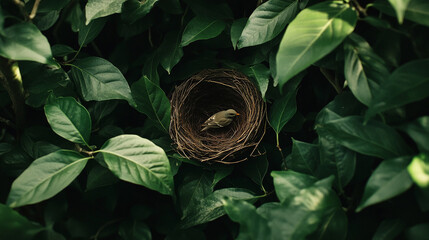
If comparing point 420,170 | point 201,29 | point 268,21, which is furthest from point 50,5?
point 420,170

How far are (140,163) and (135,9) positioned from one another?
58 centimetres

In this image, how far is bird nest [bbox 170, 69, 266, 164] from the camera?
1231mm

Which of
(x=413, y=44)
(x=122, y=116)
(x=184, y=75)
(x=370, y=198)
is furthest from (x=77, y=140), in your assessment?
(x=413, y=44)

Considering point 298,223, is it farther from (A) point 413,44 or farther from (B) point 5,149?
(B) point 5,149

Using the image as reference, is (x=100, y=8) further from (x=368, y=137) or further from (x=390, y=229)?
(x=390, y=229)

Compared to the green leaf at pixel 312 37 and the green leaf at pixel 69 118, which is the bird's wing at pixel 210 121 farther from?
the green leaf at pixel 312 37

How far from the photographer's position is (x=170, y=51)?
1.30 m

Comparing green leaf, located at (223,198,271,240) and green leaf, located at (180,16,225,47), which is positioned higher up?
green leaf, located at (180,16,225,47)

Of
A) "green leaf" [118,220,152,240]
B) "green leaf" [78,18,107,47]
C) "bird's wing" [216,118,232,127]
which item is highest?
"green leaf" [78,18,107,47]

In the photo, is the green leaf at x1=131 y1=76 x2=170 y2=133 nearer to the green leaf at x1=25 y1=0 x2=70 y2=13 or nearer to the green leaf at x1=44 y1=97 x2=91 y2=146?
the green leaf at x1=44 y1=97 x2=91 y2=146

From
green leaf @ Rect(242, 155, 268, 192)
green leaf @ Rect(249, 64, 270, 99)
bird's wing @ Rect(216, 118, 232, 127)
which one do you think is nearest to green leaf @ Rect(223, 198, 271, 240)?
green leaf @ Rect(242, 155, 268, 192)

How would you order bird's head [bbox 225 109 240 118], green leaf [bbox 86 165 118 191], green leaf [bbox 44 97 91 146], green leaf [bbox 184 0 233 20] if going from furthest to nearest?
bird's head [bbox 225 109 240 118] → green leaf [bbox 184 0 233 20] → green leaf [bbox 86 165 118 191] → green leaf [bbox 44 97 91 146]

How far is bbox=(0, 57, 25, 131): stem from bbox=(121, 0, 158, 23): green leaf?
421 mm

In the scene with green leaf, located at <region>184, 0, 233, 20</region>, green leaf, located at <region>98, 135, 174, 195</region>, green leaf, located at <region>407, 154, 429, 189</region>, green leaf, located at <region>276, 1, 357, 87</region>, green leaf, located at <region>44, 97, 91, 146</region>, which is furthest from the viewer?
green leaf, located at <region>184, 0, 233, 20</region>
